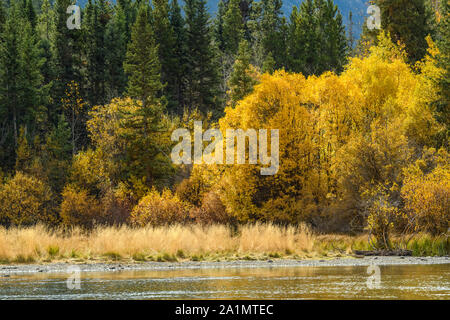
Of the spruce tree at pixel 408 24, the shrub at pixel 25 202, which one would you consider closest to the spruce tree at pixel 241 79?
the spruce tree at pixel 408 24

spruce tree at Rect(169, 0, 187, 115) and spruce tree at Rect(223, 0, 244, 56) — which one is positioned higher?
spruce tree at Rect(223, 0, 244, 56)

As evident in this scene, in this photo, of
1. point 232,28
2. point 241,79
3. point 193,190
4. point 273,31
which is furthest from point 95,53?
point 193,190

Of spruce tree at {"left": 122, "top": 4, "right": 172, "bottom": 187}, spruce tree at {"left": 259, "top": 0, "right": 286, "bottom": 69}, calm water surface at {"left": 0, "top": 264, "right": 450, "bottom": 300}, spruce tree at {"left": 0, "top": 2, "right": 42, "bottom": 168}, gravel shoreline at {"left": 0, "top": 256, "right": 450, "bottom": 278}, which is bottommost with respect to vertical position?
gravel shoreline at {"left": 0, "top": 256, "right": 450, "bottom": 278}

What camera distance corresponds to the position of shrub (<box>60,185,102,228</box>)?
170ft

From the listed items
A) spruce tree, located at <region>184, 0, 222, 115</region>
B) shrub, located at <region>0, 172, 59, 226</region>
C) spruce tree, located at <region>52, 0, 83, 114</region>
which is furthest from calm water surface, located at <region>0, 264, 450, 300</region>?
spruce tree, located at <region>52, 0, 83, 114</region>

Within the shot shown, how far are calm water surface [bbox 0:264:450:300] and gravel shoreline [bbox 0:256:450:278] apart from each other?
4.37ft

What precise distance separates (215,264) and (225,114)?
3577 cm

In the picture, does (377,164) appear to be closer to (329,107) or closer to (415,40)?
(329,107)

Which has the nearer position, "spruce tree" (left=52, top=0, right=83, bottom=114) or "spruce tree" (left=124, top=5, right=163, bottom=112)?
"spruce tree" (left=124, top=5, right=163, bottom=112)

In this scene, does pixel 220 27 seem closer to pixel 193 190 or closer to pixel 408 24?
pixel 408 24

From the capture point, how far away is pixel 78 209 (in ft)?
172

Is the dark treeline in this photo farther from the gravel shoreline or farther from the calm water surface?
the calm water surface

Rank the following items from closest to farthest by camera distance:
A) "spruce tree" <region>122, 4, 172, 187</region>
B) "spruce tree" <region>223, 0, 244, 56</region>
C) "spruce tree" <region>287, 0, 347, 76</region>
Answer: "spruce tree" <region>122, 4, 172, 187</region>, "spruce tree" <region>287, 0, 347, 76</region>, "spruce tree" <region>223, 0, 244, 56</region>
